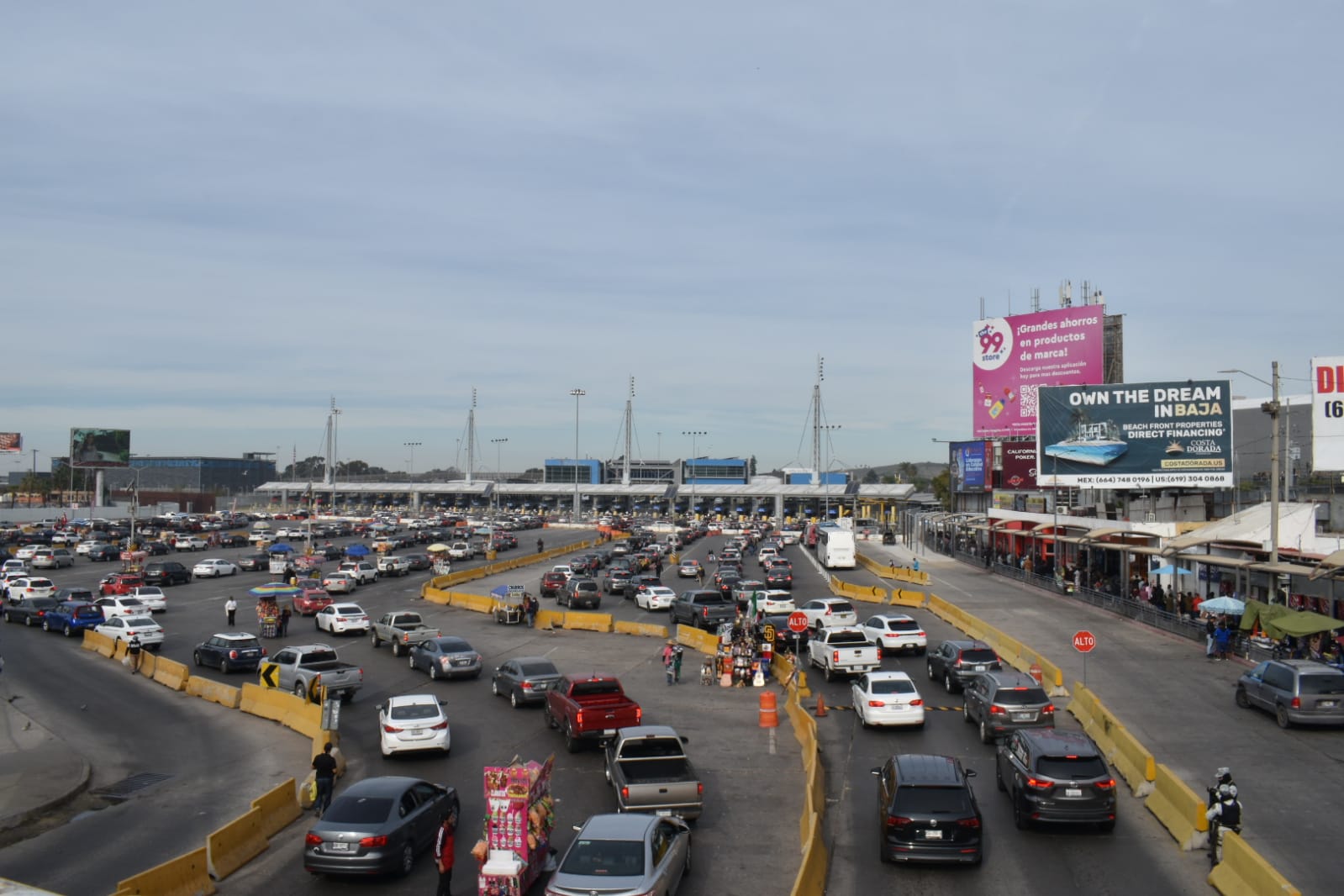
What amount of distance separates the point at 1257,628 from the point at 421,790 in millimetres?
28057

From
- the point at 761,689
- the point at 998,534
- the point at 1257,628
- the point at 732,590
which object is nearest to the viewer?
the point at 761,689

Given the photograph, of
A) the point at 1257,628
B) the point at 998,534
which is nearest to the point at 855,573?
the point at 998,534

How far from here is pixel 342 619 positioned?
40656 mm

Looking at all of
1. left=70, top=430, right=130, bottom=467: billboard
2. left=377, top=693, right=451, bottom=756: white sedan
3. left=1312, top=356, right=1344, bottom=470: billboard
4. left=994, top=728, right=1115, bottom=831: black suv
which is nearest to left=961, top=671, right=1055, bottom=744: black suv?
left=994, top=728, right=1115, bottom=831: black suv

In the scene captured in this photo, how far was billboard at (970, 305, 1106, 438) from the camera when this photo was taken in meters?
67.2

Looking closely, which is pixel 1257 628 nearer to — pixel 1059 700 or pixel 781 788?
pixel 1059 700

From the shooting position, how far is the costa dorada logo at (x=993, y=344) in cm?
7069

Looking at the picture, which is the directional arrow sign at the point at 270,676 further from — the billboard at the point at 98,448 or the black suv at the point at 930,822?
the billboard at the point at 98,448

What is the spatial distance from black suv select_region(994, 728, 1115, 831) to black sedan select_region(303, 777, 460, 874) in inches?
348

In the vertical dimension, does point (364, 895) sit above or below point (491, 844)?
below

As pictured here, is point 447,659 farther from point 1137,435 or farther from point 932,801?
point 1137,435

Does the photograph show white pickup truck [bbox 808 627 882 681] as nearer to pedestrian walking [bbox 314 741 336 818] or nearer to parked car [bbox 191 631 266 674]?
pedestrian walking [bbox 314 741 336 818]

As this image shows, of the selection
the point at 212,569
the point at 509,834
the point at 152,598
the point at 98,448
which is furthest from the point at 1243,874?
the point at 98,448

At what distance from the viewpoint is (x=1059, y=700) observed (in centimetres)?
2683
